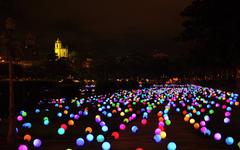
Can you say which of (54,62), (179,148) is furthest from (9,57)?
(54,62)

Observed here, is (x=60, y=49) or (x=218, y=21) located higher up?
(x=218, y=21)

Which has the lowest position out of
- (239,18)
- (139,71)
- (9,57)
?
(139,71)

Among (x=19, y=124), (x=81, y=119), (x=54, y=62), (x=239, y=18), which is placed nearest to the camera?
(x=19, y=124)

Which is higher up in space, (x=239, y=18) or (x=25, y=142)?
(x=239, y=18)

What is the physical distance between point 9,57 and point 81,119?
7.45m

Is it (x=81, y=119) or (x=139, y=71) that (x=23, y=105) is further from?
(x=139, y=71)

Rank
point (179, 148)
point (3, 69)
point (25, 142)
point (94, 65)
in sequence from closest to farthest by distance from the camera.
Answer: point (179, 148) → point (25, 142) → point (3, 69) → point (94, 65)

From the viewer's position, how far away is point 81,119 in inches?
734

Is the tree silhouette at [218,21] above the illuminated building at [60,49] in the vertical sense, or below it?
above

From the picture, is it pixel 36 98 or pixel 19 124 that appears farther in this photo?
pixel 36 98

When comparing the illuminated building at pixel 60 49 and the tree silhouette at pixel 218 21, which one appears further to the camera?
the illuminated building at pixel 60 49

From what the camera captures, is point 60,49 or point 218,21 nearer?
point 218,21

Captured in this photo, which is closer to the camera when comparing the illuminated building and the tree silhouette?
the tree silhouette

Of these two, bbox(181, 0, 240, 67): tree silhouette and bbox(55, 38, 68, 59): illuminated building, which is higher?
bbox(181, 0, 240, 67): tree silhouette
